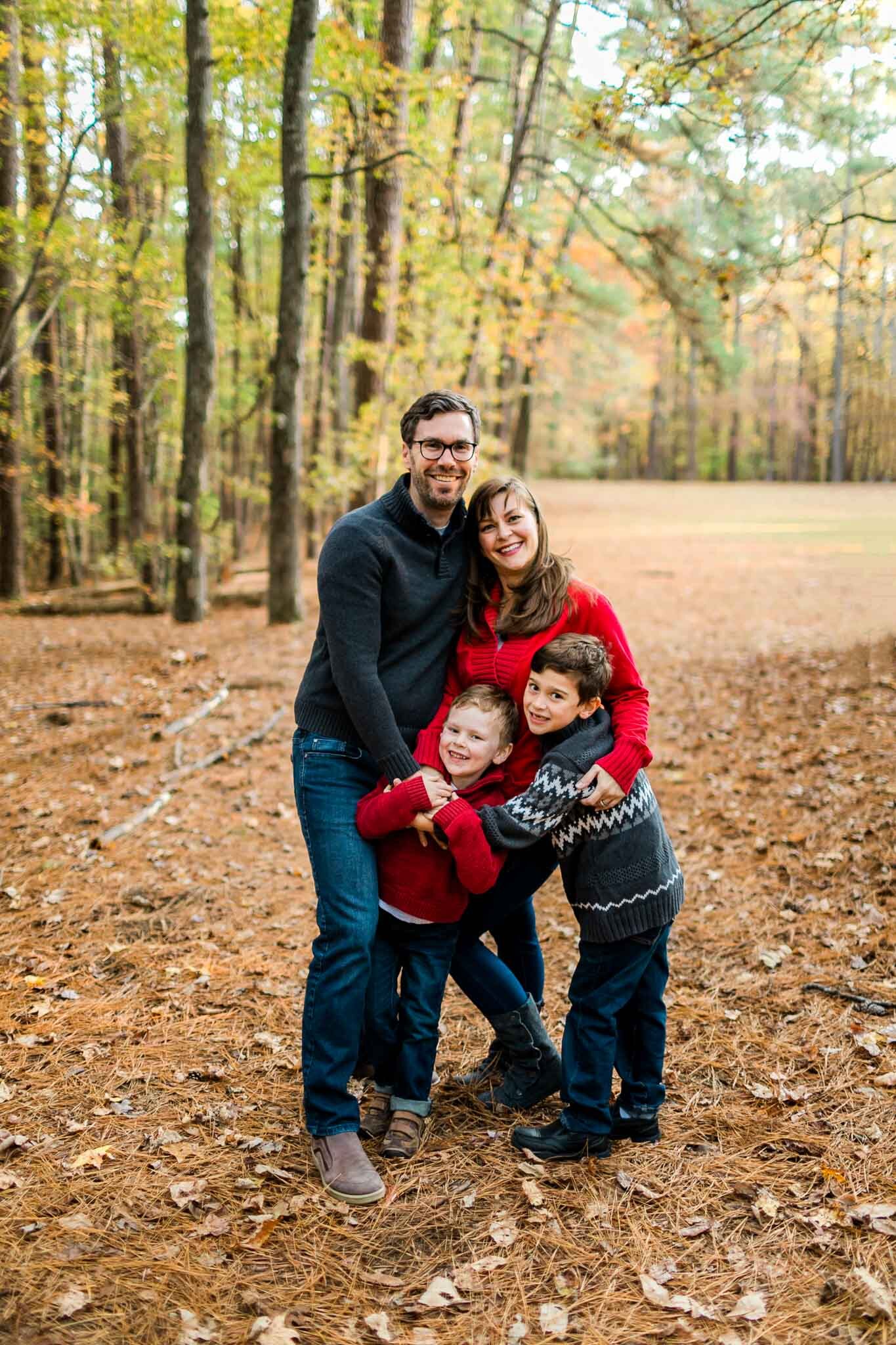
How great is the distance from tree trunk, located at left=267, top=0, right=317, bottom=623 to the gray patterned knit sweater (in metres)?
9.09

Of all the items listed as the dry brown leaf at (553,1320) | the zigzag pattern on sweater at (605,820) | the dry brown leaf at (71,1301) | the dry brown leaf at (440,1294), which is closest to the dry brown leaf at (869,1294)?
the dry brown leaf at (553,1320)

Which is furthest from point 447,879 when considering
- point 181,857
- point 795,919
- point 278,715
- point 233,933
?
point 278,715

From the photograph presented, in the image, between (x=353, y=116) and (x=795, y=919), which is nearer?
(x=795, y=919)

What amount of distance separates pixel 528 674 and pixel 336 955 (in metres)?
1.12

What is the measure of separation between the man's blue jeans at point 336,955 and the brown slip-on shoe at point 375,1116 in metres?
0.27

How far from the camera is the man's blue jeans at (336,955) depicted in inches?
120

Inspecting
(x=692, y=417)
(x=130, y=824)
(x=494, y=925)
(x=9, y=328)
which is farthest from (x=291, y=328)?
(x=692, y=417)

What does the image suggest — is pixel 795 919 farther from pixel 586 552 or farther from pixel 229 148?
pixel 586 552

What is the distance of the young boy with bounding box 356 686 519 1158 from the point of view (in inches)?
120

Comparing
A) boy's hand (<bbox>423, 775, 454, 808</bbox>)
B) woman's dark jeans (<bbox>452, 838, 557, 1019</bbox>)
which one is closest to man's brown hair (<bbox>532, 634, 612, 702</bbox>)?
boy's hand (<bbox>423, 775, 454, 808</bbox>)

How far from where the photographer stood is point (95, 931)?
480 centimetres

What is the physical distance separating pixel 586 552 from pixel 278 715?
13.5 metres

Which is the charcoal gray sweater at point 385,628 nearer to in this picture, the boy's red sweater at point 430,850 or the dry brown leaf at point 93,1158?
the boy's red sweater at point 430,850

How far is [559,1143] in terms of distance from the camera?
319 cm
